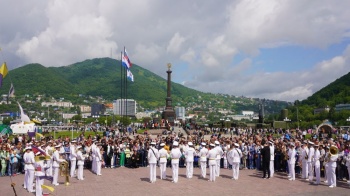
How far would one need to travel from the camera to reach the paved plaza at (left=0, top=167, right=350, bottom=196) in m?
16.0

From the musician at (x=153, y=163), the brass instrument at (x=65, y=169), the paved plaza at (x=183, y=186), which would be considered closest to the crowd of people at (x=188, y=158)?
the musician at (x=153, y=163)

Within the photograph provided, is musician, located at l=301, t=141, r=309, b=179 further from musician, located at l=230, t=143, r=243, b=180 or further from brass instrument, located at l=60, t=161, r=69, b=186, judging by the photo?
brass instrument, located at l=60, t=161, r=69, b=186

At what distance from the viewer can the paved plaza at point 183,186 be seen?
1599 cm

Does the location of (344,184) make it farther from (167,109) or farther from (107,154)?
(167,109)

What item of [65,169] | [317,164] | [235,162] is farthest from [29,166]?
[317,164]

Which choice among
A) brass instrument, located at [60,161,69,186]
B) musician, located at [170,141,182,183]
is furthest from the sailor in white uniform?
brass instrument, located at [60,161,69,186]

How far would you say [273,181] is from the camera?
19062mm

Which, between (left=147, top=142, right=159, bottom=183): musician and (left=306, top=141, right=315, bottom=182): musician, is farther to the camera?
(left=306, top=141, right=315, bottom=182): musician

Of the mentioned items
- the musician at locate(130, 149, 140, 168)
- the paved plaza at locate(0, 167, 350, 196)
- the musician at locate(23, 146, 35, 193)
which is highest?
the musician at locate(23, 146, 35, 193)

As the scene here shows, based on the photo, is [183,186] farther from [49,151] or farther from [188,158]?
[49,151]

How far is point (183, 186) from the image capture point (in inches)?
690

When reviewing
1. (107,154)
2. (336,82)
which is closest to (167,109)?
(107,154)

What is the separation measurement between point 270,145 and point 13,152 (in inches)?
594

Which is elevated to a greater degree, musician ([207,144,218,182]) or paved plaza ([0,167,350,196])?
musician ([207,144,218,182])
